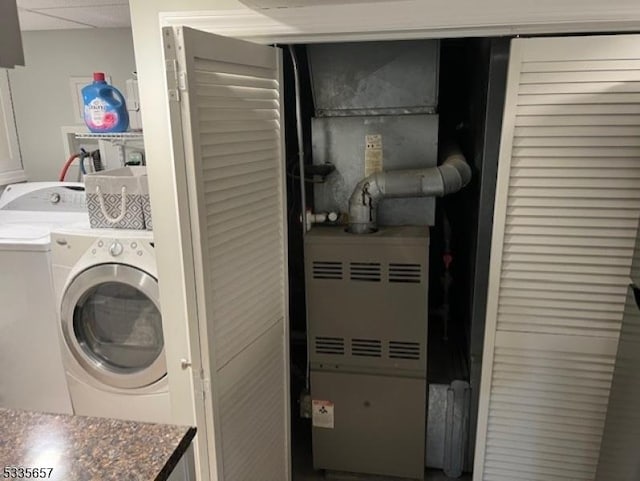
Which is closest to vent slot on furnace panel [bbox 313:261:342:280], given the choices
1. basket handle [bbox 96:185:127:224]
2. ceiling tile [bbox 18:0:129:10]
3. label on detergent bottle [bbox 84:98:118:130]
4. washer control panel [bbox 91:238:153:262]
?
washer control panel [bbox 91:238:153:262]

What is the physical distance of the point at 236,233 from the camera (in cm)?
143

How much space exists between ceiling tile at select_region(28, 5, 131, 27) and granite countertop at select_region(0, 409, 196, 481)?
6.63ft

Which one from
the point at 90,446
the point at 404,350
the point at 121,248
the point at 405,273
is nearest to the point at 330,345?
the point at 404,350

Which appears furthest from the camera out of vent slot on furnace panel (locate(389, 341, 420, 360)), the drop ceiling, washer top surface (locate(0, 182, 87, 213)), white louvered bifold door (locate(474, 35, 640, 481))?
washer top surface (locate(0, 182, 87, 213))

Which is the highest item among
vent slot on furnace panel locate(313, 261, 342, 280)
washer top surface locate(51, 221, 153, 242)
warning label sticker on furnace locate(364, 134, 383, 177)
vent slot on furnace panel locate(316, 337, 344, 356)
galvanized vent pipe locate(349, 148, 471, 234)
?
warning label sticker on furnace locate(364, 134, 383, 177)

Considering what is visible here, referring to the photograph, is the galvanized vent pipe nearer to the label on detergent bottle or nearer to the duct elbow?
the duct elbow

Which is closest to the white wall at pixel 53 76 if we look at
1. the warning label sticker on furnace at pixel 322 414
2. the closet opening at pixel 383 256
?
the closet opening at pixel 383 256

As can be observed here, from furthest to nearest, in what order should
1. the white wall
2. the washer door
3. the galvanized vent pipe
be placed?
the white wall, the washer door, the galvanized vent pipe

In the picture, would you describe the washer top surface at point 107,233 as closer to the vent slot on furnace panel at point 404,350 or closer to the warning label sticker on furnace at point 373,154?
the warning label sticker on furnace at point 373,154

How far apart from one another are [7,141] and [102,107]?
3.55 feet

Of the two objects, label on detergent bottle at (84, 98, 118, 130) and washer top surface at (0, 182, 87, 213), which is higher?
label on detergent bottle at (84, 98, 118, 130)

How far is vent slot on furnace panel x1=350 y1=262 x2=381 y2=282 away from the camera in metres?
1.93

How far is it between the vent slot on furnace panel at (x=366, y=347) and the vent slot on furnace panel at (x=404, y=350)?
50mm

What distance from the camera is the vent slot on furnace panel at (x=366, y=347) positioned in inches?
79.7
